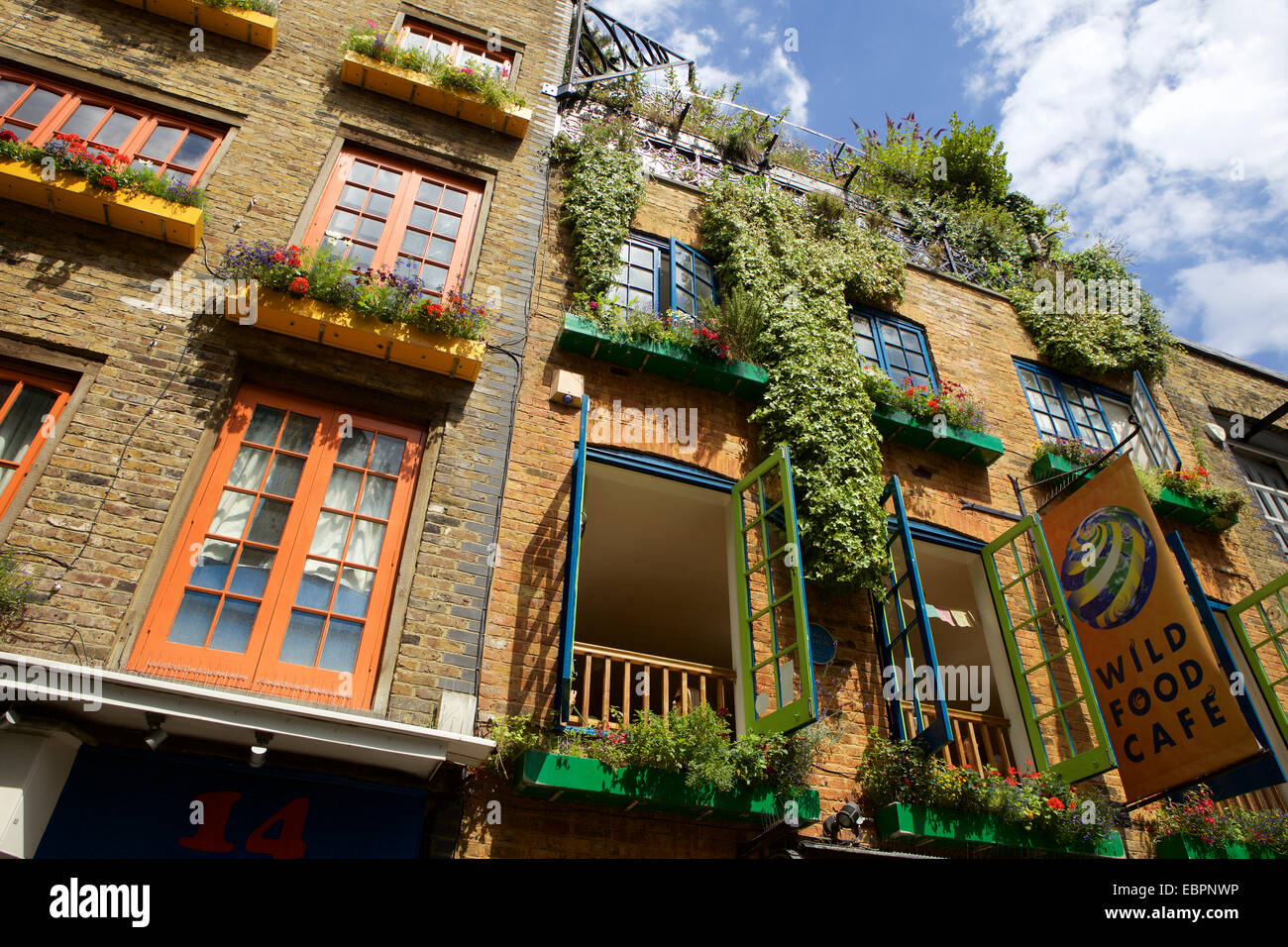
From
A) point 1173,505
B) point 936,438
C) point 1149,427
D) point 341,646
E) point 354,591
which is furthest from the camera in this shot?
point 1173,505

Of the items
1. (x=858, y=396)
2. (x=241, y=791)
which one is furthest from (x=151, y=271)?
(x=858, y=396)

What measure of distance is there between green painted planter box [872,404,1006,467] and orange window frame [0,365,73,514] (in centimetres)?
785

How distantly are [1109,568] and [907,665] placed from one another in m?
2.13

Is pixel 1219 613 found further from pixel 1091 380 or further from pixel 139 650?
pixel 139 650

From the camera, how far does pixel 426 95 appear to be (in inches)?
375

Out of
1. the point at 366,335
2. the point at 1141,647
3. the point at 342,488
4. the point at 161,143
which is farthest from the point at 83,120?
the point at 1141,647

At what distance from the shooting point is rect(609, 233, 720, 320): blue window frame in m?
9.58

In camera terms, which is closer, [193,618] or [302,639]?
[193,618]

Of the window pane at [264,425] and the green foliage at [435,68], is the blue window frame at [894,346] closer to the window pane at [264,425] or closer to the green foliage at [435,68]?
the green foliage at [435,68]

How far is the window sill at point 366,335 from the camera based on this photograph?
712 cm

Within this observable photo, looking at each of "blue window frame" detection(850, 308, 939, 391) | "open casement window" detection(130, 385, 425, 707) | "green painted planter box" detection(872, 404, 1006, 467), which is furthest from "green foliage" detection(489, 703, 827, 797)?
"blue window frame" detection(850, 308, 939, 391)

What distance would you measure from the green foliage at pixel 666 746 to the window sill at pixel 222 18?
831 centimetres

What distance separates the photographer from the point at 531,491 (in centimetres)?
742

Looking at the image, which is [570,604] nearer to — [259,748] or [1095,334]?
[259,748]
